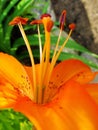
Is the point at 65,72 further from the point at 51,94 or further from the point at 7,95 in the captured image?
the point at 7,95

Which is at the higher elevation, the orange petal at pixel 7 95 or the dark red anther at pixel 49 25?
the dark red anther at pixel 49 25

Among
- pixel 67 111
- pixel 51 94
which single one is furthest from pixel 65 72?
pixel 67 111

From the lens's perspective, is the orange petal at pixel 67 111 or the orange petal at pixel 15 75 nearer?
the orange petal at pixel 67 111

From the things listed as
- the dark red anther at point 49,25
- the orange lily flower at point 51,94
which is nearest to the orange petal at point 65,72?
the orange lily flower at point 51,94

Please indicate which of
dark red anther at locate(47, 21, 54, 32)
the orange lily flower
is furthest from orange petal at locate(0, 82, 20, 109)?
dark red anther at locate(47, 21, 54, 32)

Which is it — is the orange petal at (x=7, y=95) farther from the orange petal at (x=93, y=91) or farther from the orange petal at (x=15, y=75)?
the orange petal at (x=93, y=91)

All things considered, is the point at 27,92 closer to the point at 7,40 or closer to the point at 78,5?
the point at 7,40

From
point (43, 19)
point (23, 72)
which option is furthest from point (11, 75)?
point (43, 19)

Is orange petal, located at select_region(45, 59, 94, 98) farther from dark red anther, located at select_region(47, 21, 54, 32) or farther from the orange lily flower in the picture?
dark red anther, located at select_region(47, 21, 54, 32)
